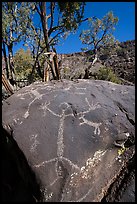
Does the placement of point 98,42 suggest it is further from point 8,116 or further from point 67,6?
point 8,116

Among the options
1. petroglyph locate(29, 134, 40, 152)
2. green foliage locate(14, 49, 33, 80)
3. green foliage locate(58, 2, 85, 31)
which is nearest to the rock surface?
petroglyph locate(29, 134, 40, 152)

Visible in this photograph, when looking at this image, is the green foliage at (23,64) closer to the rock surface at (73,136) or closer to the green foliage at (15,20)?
the green foliage at (15,20)

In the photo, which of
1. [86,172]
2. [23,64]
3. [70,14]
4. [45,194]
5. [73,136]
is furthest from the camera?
[23,64]

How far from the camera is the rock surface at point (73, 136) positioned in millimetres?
2416

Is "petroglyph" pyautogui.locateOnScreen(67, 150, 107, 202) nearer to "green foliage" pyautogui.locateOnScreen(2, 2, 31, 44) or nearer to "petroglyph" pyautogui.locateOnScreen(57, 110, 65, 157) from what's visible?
"petroglyph" pyautogui.locateOnScreen(57, 110, 65, 157)

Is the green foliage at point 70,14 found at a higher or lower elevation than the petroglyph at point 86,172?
higher

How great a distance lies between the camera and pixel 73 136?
264 cm

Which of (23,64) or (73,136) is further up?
(23,64)

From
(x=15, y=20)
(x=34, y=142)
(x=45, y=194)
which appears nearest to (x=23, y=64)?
(x=15, y=20)

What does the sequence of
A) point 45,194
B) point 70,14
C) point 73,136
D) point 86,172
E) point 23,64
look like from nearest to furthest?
point 45,194 < point 86,172 < point 73,136 < point 70,14 < point 23,64

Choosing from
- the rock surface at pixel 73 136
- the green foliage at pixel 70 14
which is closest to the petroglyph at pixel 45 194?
the rock surface at pixel 73 136

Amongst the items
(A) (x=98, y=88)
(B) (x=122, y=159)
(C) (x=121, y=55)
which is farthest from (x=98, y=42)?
(C) (x=121, y=55)

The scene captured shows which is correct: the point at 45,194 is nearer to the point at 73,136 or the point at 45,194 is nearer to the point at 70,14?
the point at 73,136

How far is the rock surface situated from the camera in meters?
2.42
